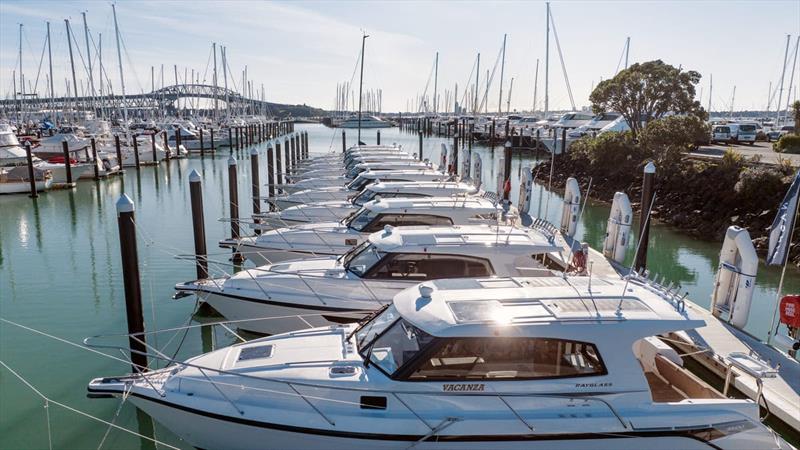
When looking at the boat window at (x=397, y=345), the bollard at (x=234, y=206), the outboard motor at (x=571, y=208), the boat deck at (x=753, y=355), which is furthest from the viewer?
the bollard at (x=234, y=206)

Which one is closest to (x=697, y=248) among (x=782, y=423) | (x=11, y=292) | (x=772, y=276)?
(x=772, y=276)

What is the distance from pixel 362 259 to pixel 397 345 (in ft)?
13.9

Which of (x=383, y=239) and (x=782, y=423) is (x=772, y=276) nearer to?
(x=782, y=423)

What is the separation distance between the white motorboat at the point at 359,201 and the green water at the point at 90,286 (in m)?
2.19

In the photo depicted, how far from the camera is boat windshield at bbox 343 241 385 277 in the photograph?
406 inches

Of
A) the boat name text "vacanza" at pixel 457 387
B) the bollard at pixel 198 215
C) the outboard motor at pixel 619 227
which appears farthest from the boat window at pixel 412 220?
the boat name text "vacanza" at pixel 457 387

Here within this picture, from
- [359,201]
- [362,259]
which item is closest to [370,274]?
[362,259]

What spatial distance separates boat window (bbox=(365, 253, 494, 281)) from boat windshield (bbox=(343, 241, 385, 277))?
178 mm

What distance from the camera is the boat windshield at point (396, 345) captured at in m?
6.24

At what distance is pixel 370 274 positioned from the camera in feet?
33.6

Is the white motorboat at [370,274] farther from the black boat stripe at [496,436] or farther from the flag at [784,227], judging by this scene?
the black boat stripe at [496,436]

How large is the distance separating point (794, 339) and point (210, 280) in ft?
31.9

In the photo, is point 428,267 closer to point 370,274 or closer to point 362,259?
point 370,274

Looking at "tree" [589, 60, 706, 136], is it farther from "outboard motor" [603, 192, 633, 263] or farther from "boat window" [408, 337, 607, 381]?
"boat window" [408, 337, 607, 381]
